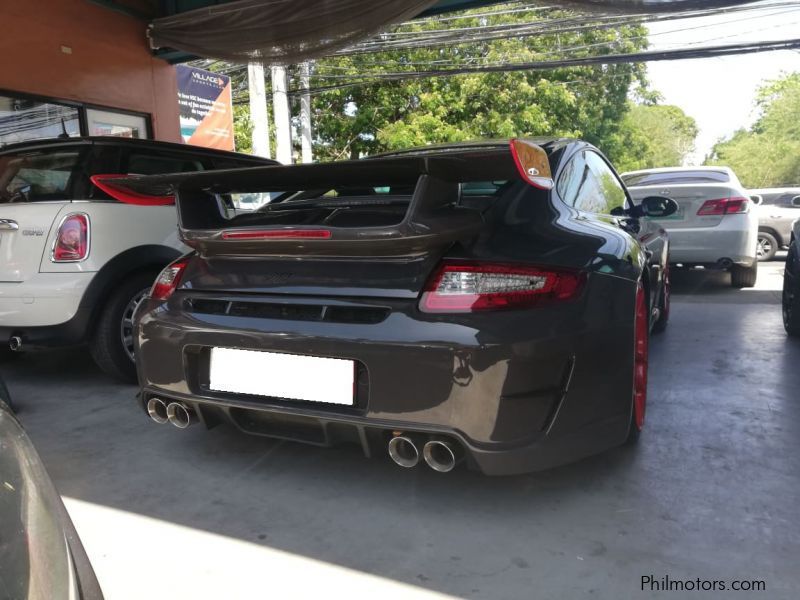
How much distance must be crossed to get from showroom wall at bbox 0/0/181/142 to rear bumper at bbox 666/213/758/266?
636 cm

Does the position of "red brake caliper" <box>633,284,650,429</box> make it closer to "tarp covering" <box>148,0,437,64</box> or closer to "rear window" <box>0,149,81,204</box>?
"rear window" <box>0,149,81,204</box>

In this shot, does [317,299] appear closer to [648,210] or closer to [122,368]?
[122,368]

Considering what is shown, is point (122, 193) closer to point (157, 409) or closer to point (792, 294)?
point (157, 409)

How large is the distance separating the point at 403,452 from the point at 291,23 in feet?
18.2

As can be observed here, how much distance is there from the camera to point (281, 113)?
38.7 feet

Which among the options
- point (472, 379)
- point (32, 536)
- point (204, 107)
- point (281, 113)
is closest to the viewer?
point (32, 536)

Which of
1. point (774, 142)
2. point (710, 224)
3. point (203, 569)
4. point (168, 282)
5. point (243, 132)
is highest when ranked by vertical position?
point (774, 142)

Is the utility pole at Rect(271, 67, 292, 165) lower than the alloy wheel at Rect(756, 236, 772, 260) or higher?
higher

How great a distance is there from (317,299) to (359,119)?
57.2 feet

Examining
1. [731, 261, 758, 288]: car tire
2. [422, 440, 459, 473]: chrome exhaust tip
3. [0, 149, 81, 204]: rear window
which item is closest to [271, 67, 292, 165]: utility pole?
[731, 261, 758, 288]: car tire

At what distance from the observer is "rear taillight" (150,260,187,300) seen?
2592 millimetres

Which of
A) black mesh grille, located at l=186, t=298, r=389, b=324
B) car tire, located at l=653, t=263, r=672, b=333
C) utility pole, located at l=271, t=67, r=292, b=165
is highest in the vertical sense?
utility pole, located at l=271, t=67, r=292, b=165

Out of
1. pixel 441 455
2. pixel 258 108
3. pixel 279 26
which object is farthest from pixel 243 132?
pixel 441 455

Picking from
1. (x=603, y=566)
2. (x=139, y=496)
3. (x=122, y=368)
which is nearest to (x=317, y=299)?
(x=139, y=496)
